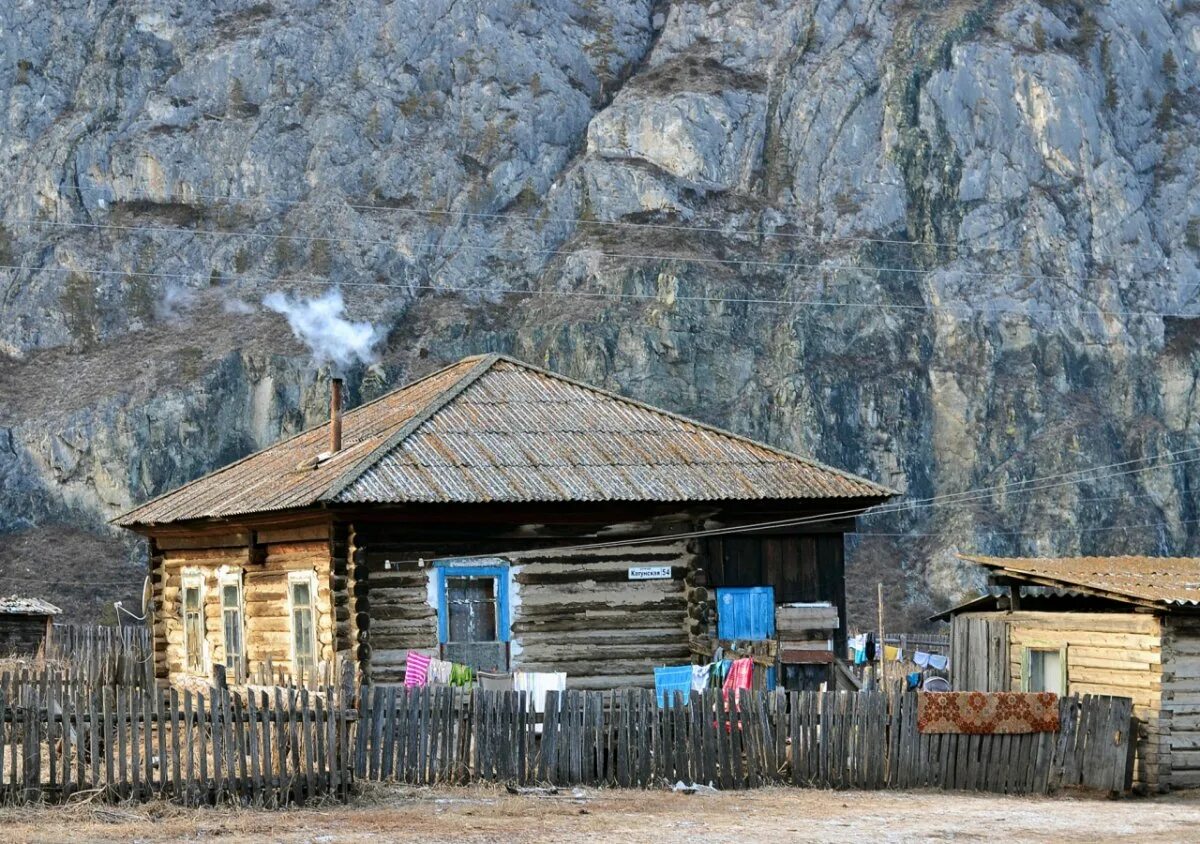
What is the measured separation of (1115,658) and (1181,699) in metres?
0.94

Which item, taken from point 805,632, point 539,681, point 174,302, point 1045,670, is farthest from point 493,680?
point 174,302

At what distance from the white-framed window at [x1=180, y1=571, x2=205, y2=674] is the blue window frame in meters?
5.85

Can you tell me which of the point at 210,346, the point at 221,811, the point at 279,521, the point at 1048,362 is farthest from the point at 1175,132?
the point at 221,811

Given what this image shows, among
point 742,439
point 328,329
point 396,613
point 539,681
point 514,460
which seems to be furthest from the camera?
point 328,329

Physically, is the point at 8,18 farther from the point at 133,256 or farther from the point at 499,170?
the point at 499,170

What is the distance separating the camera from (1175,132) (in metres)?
95.0

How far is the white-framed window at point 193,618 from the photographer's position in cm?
2682

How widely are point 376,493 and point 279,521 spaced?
8.61ft

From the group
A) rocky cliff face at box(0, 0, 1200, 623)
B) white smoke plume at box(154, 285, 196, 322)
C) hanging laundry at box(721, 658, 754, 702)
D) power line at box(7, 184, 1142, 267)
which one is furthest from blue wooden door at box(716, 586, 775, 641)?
power line at box(7, 184, 1142, 267)

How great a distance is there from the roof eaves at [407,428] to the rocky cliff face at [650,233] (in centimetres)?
4554

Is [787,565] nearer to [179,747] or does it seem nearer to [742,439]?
[742,439]

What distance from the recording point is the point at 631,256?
8638 cm

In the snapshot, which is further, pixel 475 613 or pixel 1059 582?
pixel 475 613

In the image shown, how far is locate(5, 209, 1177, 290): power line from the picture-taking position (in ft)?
283
